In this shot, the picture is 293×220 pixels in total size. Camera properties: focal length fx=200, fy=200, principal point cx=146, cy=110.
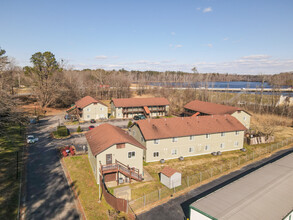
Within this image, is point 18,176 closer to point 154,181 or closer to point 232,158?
point 154,181

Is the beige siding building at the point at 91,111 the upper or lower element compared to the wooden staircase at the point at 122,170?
upper

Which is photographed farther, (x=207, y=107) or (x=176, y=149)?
(x=207, y=107)

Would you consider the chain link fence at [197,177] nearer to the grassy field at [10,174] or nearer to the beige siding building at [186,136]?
the beige siding building at [186,136]

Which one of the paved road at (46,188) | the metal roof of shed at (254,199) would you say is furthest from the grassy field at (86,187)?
the metal roof of shed at (254,199)

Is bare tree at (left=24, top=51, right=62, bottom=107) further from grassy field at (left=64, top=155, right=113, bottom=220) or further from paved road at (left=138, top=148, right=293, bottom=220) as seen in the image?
paved road at (left=138, top=148, right=293, bottom=220)

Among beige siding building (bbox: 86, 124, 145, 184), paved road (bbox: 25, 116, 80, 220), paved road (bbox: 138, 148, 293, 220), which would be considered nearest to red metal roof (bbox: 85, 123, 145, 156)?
beige siding building (bbox: 86, 124, 145, 184)

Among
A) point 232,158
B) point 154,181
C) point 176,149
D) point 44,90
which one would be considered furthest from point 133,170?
point 44,90
